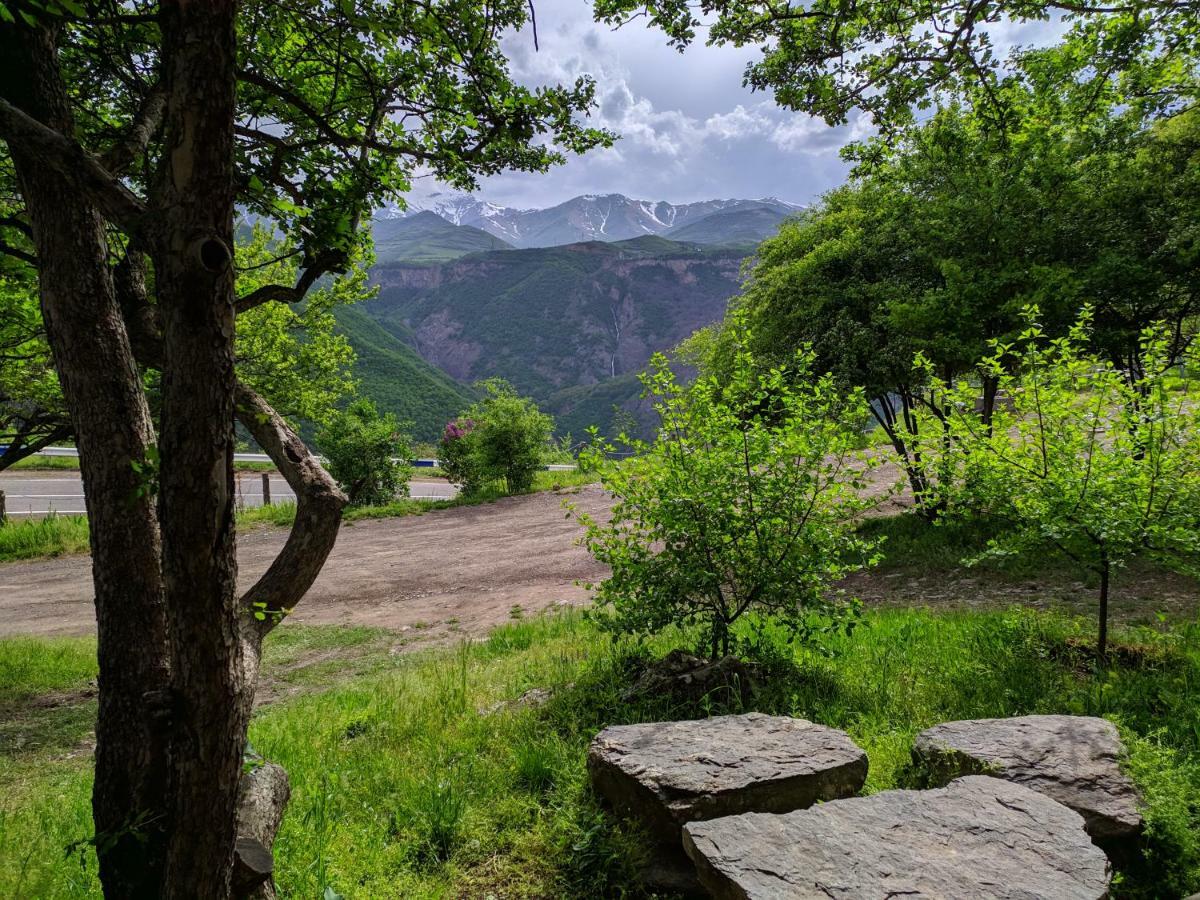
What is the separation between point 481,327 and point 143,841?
189m

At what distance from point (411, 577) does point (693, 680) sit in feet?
29.4

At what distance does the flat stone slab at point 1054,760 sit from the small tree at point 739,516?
1.27m

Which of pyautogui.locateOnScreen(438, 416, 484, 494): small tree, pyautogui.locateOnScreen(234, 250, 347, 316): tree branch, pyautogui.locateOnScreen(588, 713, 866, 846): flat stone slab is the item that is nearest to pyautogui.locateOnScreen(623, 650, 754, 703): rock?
pyautogui.locateOnScreen(588, 713, 866, 846): flat stone slab

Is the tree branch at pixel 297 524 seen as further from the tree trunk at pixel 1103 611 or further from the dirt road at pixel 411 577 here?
the dirt road at pixel 411 577

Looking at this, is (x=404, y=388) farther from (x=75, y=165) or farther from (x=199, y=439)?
(x=199, y=439)

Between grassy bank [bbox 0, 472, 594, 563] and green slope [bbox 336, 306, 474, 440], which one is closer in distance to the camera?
grassy bank [bbox 0, 472, 594, 563]

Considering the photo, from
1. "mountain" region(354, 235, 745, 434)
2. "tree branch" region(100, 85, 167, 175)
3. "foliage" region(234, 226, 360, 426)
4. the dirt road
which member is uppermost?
"mountain" region(354, 235, 745, 434)

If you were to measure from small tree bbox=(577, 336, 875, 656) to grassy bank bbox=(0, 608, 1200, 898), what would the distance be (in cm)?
75

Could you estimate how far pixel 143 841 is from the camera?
2203mm

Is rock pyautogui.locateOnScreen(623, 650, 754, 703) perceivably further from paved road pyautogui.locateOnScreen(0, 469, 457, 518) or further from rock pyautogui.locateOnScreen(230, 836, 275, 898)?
paved road pyautogui.locateOnScreen(0, 469, 457, 518)

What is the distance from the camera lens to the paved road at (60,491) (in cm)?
2172

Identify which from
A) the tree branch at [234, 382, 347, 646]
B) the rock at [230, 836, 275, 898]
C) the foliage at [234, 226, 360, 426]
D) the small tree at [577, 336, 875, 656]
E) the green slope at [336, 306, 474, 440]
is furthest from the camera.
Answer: the green slope at [336, 306, 474, 440]

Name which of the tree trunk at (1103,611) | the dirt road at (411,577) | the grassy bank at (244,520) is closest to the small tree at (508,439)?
the grassy bank at (244,520)

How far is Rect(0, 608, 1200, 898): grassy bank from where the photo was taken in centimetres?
315
